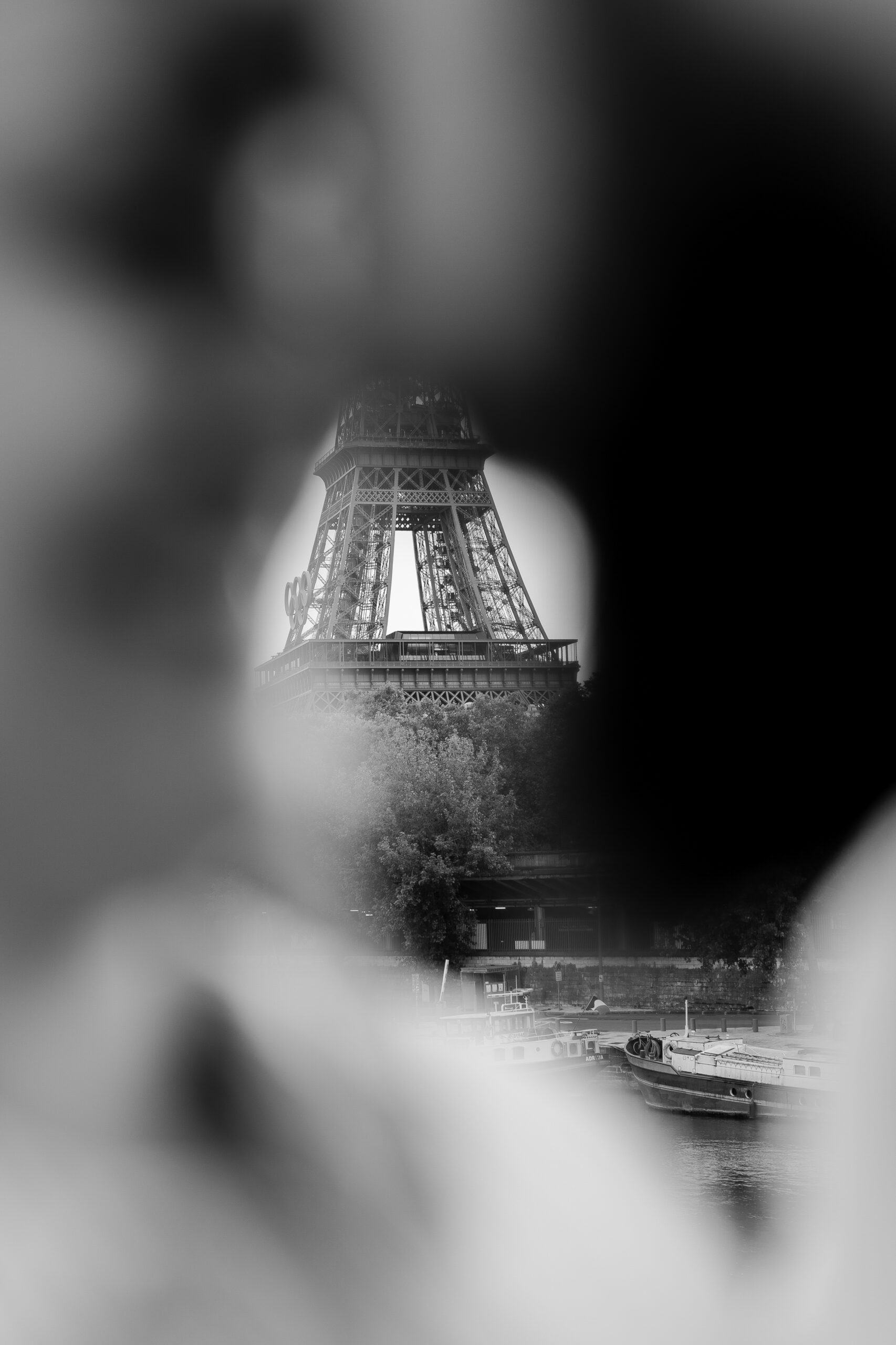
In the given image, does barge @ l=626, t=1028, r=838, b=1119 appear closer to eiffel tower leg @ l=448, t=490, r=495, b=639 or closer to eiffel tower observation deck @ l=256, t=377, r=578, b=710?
eiffel tower observation deck @ l=256, t=377, r=578, b=710

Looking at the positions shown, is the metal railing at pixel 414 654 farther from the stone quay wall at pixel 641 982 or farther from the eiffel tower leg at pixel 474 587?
the stone quay wall at pixel 641 982

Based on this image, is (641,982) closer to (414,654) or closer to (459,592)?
(459,592)

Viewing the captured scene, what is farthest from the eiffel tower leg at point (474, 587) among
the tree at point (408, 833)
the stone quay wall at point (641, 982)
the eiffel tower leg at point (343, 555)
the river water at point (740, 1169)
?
the river water at point (740, 1169)

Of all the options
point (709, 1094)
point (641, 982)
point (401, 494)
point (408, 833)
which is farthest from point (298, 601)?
point (709, 1094)

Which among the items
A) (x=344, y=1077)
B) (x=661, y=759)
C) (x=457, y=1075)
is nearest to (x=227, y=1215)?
(x=344, y=1077)

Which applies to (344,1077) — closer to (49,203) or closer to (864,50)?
(49,203)
